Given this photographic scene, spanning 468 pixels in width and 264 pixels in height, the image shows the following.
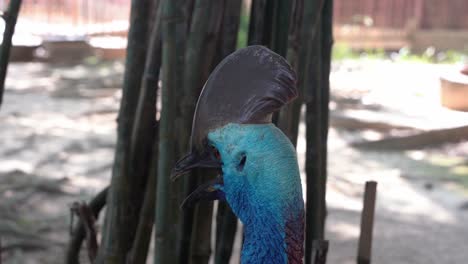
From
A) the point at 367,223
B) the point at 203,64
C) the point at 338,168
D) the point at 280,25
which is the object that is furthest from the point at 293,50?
the point at 338,168

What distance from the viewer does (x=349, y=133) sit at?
20.8ft

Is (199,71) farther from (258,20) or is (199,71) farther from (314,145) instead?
(314,145)

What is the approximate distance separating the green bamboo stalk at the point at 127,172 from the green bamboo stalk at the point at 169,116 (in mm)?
268

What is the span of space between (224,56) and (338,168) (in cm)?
332

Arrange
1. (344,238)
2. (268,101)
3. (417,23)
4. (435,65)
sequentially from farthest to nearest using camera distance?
1. (417,23)
2. (435,65)
3. (344,238)
4. (268,101)

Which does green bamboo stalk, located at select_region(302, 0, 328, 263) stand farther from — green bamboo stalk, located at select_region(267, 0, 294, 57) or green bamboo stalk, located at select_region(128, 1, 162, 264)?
green bamboo stalk, located at select_region(128, 1, 162, 264)

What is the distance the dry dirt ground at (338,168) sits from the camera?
3.68 m

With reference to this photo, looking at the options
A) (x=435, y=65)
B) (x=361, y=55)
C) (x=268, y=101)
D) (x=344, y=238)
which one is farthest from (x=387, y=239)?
(x=361, y=55)

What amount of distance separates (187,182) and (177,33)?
0.40m

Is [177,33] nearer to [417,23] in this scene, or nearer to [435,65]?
[435,65]

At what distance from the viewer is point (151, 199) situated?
2049mm

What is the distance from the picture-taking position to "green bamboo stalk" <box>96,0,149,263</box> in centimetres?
206

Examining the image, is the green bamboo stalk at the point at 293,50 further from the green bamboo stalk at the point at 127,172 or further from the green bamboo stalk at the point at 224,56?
the green bamboo stalk at the point at 127,172

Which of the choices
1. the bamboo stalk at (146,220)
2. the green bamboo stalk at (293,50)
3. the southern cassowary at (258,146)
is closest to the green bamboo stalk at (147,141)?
the bamboo stalk at (146,220)
